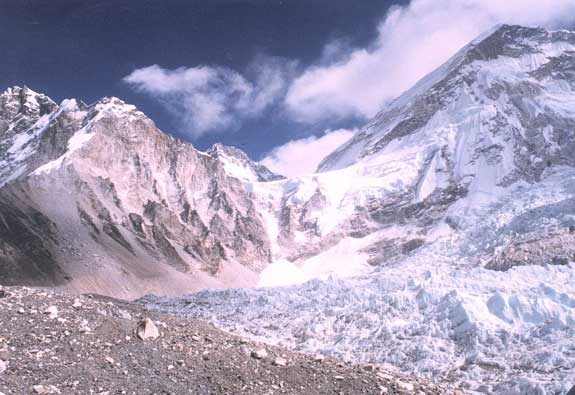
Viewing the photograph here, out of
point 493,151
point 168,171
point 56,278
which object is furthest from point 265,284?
point 493,151

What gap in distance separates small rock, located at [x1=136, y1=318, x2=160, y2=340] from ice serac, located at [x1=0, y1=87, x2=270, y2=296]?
59.4 metres

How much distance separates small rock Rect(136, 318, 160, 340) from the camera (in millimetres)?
16828

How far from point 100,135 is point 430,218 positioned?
77411 millimetres

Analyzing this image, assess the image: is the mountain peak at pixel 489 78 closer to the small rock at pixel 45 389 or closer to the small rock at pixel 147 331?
the small rock at pixel 147 331

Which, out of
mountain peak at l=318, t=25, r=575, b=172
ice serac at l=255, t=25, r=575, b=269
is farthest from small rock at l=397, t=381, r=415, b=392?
mountain peak at l=318, t=25, r=575, b=172

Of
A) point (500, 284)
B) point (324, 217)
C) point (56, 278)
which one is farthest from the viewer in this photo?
point (324, 217)

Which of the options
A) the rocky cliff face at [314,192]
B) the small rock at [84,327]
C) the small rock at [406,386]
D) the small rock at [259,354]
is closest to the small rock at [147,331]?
the small rock at [84,327]

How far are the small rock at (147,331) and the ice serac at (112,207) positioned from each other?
5937cm

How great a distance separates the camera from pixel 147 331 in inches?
673

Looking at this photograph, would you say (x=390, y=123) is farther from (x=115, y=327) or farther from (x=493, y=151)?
(x=115, y=327)

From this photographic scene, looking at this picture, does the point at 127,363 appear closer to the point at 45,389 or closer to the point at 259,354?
the point at 45,389

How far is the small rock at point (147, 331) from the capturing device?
16828 millimetres

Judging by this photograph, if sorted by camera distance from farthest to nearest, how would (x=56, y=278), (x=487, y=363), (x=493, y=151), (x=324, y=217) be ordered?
(x=324, y=217)
(x=493, y=151)
(x=56, y=278)
(x=487, y=363)

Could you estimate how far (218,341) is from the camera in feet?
62.1
